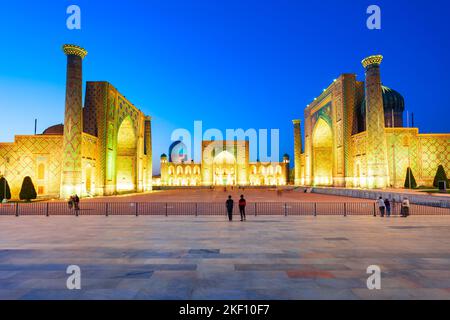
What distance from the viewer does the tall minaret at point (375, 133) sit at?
31.7 m

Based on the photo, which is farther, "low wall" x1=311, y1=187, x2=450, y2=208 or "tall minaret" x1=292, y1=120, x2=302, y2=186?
"tall minaret" x1=292, y1=120, x2=302, y2=186

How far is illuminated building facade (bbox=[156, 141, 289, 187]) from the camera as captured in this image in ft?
247

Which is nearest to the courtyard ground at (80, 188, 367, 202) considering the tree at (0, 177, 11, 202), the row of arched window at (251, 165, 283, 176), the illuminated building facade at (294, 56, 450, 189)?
the tree at (0, 177, 11, 202)

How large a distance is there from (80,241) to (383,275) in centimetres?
704

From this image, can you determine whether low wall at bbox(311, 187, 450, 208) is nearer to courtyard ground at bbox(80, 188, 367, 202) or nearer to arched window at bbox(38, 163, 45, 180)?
courtyard ground at bbox(80, 188, 367, 202)

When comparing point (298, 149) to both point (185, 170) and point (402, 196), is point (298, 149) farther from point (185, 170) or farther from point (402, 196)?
point (402, 196)

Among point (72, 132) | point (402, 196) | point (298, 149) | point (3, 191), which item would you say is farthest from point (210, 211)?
point (298, 149)

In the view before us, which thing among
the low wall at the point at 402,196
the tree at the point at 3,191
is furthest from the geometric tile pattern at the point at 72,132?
the low wall at the point at 402,196

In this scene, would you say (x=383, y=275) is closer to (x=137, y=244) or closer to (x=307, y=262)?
(x=307, y=262)

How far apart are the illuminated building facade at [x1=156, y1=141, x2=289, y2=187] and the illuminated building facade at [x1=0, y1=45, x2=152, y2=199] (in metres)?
40.4

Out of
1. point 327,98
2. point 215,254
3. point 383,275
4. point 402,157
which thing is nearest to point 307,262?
point 383,275

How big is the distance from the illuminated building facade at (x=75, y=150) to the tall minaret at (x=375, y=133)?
86.7 ft

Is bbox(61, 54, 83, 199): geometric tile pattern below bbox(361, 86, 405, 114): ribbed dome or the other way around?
below

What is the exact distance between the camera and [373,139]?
32.1m
